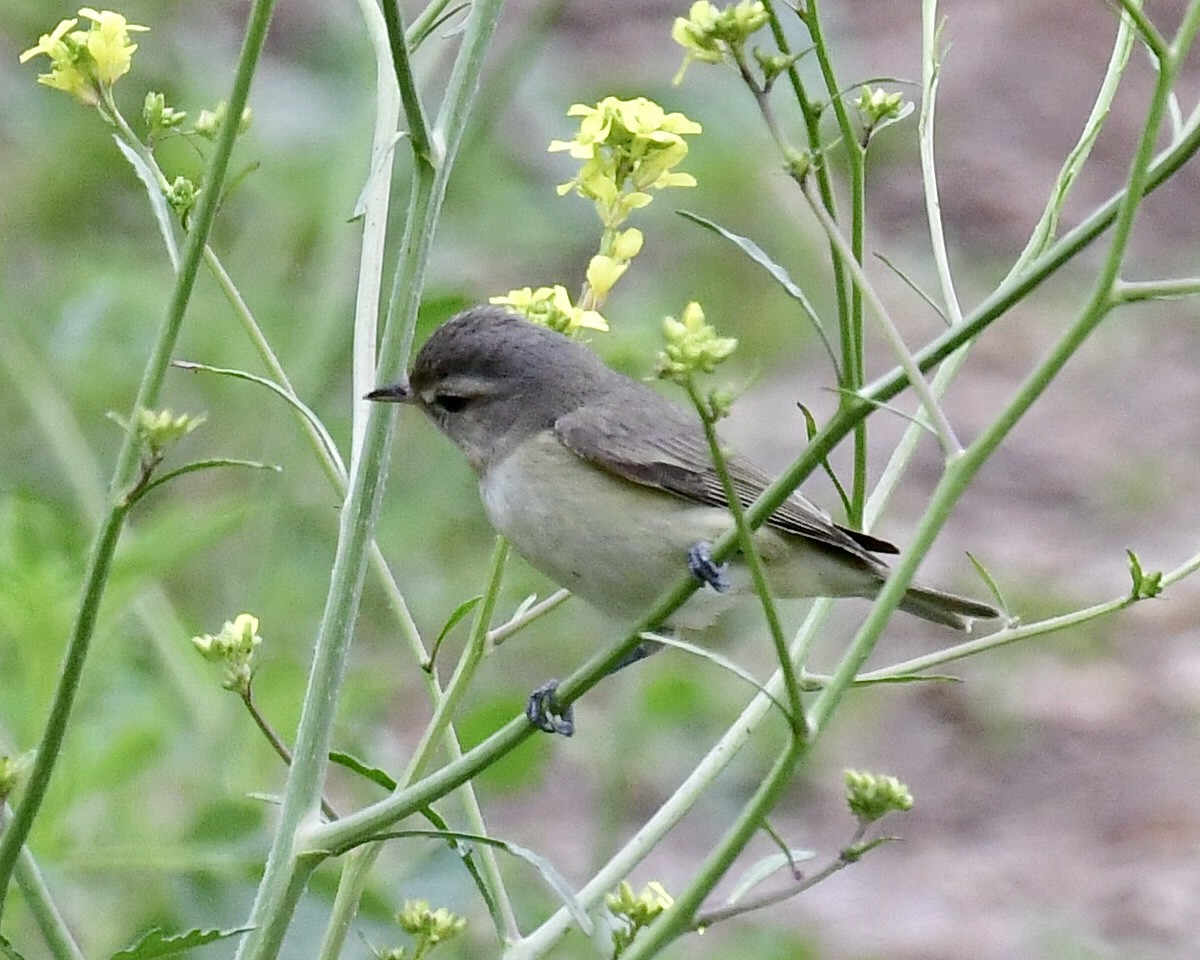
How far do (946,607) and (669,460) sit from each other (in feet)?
1.55

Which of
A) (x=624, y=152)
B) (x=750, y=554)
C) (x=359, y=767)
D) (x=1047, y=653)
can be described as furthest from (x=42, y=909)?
(x=1047, y=653)

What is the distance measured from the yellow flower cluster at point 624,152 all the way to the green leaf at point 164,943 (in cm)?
102

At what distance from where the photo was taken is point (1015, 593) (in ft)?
21.5

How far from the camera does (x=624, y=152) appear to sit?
2314 millimetres

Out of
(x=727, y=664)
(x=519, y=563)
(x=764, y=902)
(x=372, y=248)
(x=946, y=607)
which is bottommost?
(x=519, y=563)

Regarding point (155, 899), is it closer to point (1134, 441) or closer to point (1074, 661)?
point (1074, 661)

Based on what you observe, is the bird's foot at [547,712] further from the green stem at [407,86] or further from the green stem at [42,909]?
the green stem at [407,86]

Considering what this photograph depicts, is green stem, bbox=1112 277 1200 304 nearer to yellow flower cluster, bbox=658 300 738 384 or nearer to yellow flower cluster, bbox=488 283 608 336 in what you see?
yellow flower cluster, bbox=658 300 738 384

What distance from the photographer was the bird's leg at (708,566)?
215cm

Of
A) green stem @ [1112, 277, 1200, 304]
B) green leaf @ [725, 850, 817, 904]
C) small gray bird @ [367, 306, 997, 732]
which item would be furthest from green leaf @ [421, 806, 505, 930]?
green stem @ [1112, 277, 1200, 304]

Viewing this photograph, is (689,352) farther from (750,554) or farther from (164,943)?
(164,943)

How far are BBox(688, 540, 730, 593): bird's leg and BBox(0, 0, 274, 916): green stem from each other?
0.66 metres

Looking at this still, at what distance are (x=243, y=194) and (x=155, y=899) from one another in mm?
2450

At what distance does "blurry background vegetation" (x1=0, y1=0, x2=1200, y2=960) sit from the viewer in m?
3.10
